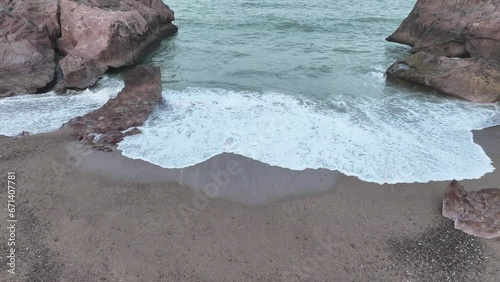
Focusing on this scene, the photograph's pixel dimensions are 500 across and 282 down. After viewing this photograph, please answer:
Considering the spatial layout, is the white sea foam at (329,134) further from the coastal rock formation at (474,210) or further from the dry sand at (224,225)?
the coastal rock formation at (474,210)

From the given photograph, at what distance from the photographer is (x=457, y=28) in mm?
→ 18188

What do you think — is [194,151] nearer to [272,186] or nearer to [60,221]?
[272,186]

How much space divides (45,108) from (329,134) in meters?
9.80

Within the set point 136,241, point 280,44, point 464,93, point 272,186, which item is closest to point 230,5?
point 280,44

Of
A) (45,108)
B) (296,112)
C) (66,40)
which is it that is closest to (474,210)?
(296,112)

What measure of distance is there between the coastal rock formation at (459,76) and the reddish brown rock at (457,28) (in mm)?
1826

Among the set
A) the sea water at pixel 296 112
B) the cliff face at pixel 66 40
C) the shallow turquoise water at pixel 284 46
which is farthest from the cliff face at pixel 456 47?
the cliff face at pixel 66 40

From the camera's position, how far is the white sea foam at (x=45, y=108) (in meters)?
12.8

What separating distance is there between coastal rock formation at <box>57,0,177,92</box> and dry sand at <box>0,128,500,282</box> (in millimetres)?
6124

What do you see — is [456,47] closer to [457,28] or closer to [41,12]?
[457,28]

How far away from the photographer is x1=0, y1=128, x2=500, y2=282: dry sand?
7.76 meters

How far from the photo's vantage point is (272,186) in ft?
33.2

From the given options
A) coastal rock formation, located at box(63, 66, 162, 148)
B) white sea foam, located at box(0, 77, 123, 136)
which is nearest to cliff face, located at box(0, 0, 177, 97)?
white sea foam, located at box(0, 77, 123, 136)

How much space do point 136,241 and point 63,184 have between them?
2.96 metres
